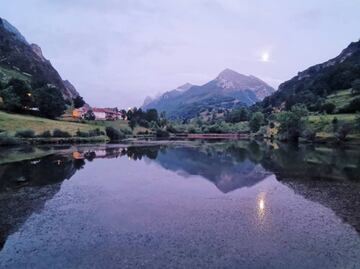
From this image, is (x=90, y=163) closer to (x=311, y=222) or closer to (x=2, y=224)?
(x=2, y=224)

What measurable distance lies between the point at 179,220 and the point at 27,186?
71.0ft

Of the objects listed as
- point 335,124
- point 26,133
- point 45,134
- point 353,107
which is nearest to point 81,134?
point 45,134

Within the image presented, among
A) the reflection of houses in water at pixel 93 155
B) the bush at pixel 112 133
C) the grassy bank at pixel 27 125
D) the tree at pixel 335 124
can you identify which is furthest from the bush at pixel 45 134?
the tree at pixel 335 124

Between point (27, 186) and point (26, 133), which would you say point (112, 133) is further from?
point (27, 186)

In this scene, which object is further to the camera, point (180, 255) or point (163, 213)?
point (163, 213)

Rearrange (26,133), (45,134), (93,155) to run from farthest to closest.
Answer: (45,134) < (26,133) < (93,155)

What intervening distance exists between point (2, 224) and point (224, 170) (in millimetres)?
36307

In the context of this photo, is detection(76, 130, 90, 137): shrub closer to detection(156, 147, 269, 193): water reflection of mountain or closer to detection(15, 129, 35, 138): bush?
detection(15, 129, 35, 138): bush

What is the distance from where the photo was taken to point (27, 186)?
40.3 metres

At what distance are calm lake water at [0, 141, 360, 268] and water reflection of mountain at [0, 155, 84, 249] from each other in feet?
0.36

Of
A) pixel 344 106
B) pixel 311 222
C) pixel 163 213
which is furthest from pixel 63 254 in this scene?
pixel 344 106

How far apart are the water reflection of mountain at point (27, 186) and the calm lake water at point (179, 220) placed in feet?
0.36

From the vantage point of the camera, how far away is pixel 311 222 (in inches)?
1048

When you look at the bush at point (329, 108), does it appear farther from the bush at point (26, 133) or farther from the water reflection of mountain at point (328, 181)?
the bush at point (26, 133)
